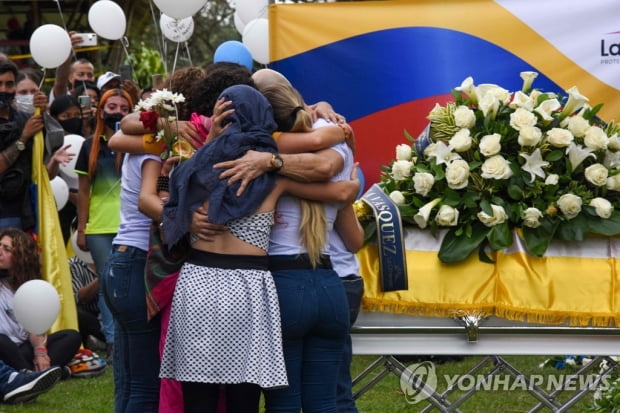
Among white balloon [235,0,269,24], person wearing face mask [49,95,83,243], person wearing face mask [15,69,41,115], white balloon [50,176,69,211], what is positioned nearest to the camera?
person wearing face mask [15,69,41,115]

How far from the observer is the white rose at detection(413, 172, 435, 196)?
5043 mm

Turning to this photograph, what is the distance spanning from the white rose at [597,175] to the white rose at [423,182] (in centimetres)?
68

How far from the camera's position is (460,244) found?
4.96 meters

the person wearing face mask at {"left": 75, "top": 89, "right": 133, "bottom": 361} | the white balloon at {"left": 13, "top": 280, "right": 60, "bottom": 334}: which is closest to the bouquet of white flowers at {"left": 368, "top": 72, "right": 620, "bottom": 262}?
the white balloon at {"left": 13, "top": 280, "right": 60, "bottom": 334}

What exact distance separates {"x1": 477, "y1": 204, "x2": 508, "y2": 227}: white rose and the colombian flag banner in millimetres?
1684

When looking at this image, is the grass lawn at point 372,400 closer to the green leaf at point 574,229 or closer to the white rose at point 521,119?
the green leaf at point 574,229

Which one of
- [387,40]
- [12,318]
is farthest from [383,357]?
[12,318]

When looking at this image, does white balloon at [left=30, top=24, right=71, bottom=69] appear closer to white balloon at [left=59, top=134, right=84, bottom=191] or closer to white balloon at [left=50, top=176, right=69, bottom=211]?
white balloon at [left=59, top=134, right=84, bottom=191]

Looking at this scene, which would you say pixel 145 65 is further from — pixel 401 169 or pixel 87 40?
pixel 401 169

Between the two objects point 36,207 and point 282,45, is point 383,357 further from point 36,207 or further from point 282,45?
point 36,207

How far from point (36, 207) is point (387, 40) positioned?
2.64 m

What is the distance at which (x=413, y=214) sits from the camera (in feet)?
16.7

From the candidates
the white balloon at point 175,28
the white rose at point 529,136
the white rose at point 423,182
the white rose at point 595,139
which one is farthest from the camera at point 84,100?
the white rose at point 595,139

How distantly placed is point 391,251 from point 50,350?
3282mm
